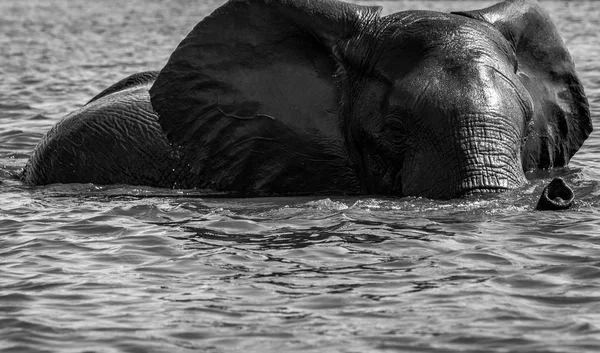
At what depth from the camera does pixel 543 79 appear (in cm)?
1057

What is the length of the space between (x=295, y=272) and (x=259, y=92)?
257cm

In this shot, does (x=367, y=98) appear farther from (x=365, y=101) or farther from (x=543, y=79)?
(x=543, y=79)

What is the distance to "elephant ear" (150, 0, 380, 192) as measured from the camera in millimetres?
9875

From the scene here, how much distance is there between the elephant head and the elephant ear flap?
11 mm

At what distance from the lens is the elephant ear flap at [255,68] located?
32.2ft

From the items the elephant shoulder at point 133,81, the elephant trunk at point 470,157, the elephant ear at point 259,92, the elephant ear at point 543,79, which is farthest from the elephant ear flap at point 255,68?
the elephant shoulder at point 133,81

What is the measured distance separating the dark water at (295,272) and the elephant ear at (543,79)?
0.36m

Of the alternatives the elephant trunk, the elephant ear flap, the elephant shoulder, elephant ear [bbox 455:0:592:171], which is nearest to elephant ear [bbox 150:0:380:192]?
the elephant ear flap

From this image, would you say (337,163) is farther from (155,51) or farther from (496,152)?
(155,51)

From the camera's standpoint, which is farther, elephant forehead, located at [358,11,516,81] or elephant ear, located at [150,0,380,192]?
elephant ear, located at [150,0,380,192]

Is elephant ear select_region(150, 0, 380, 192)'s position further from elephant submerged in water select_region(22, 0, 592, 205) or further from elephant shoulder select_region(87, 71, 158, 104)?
elephant shoulder select_region(87, 71, 158, 104)

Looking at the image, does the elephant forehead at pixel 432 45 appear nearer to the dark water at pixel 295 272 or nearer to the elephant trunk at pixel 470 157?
the elephant trunk at pixel 470 157

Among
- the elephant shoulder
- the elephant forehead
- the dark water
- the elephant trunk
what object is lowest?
the dark water

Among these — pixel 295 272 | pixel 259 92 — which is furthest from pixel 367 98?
pixel 295 272
